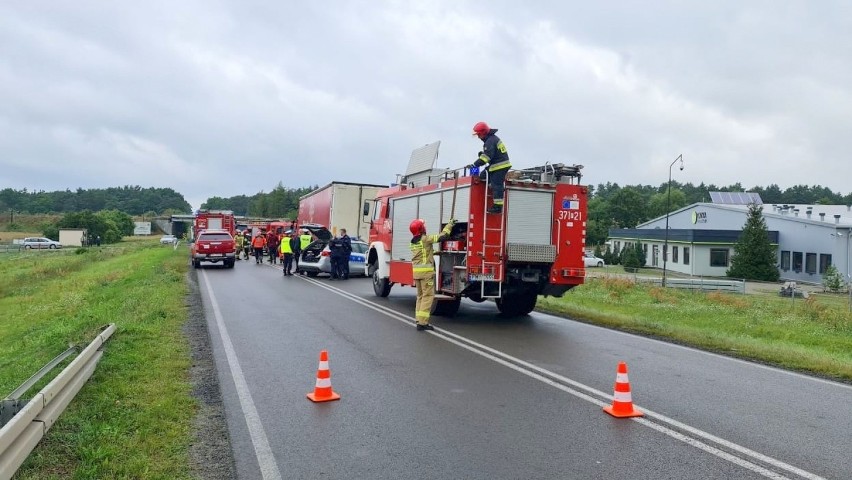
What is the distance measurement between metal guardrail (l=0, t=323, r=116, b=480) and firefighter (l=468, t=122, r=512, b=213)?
7.16 meters

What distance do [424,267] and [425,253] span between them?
274mm

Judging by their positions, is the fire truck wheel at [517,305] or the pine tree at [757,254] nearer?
the fire truck wheel at [517,305]

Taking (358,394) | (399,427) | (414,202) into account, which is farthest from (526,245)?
(399,427)

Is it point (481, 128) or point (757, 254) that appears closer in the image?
point (481, 128)

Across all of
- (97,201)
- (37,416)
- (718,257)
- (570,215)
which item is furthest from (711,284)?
(97,201)

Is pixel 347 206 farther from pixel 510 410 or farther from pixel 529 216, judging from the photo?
pixel 510 410

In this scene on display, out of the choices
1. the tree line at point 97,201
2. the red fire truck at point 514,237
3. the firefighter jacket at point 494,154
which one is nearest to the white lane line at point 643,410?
the red fire truck at point 514,237

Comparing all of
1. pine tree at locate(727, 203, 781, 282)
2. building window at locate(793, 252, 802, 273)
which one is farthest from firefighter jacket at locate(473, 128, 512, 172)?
building window at locate(793, 252, 802, 273)

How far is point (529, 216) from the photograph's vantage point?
1227 centimetres

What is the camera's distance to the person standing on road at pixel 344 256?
23.1 metres

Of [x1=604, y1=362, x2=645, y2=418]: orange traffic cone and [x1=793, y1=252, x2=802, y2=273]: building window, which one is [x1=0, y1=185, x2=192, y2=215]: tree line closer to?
[x1=793, y1=252, x2=802, y2=273]: building window

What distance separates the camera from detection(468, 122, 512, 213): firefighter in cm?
1173

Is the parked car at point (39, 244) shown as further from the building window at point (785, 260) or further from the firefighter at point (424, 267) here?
the building window at point (785, 260)

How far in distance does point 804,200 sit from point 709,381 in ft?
495
